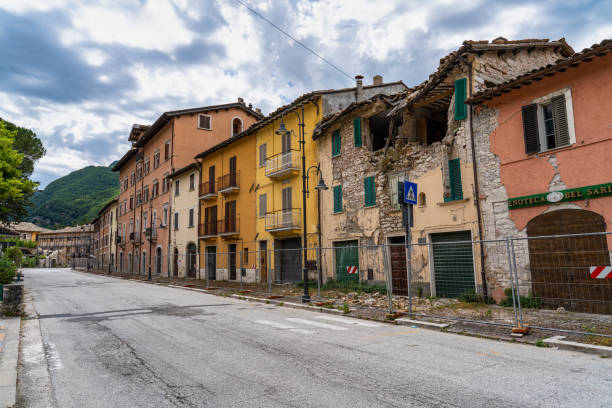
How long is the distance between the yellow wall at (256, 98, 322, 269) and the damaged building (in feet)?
4.47

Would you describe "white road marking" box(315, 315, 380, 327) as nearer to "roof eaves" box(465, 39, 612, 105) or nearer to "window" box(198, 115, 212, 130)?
"roof eaves" box(465, 39, 612, 105)

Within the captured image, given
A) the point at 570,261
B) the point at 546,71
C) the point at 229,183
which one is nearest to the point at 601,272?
the point at 570,261

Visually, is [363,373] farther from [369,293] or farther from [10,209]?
[10,209]

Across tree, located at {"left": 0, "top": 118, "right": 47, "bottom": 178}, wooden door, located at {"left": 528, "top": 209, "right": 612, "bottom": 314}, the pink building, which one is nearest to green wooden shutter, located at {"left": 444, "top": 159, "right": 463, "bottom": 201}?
the pink building

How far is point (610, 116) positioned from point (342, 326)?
342 inches

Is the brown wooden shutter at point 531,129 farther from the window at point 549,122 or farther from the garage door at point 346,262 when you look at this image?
the garage door at point 346,262

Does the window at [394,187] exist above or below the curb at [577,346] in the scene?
above

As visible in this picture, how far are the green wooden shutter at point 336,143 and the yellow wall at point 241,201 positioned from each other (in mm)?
7659

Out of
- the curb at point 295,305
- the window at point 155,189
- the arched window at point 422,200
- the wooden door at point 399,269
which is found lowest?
the curb at point 295,305

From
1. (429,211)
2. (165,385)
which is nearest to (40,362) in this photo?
(165,385)

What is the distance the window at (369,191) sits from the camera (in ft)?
55.7

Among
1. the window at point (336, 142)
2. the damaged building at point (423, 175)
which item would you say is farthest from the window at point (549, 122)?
the window at point (336, 142)

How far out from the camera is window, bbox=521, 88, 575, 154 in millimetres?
10805

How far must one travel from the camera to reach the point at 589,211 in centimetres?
1016
